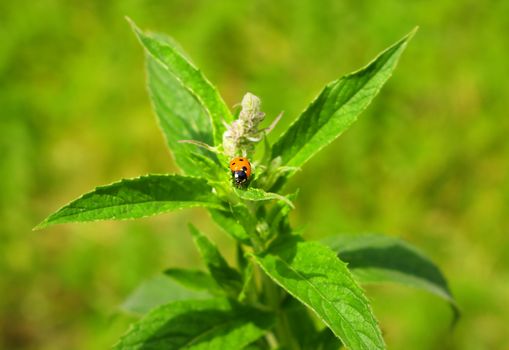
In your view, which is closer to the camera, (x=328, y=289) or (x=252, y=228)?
(x=328, y=289)

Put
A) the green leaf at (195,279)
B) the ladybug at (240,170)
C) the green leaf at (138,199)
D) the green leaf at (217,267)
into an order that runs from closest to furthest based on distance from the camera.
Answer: the green leaf at (138,199)
the ladybug at (240,170)
the green leaf at (217,267)
the green leaf at (195,279)

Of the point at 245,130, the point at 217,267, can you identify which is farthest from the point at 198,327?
the point at 245,130

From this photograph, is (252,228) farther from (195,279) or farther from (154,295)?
(154,295)

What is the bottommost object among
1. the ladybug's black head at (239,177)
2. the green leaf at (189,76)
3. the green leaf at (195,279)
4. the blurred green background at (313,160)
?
the green leaf at (195,279)

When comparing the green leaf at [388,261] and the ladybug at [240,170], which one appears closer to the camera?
the ladybug at [240,170]

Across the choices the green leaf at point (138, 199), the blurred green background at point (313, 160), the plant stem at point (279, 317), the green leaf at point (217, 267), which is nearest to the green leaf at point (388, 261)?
the plant stem at point (279, 317)

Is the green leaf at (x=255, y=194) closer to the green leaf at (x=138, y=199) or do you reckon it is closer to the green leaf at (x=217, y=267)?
the green leaf at (x=138, y=199)
